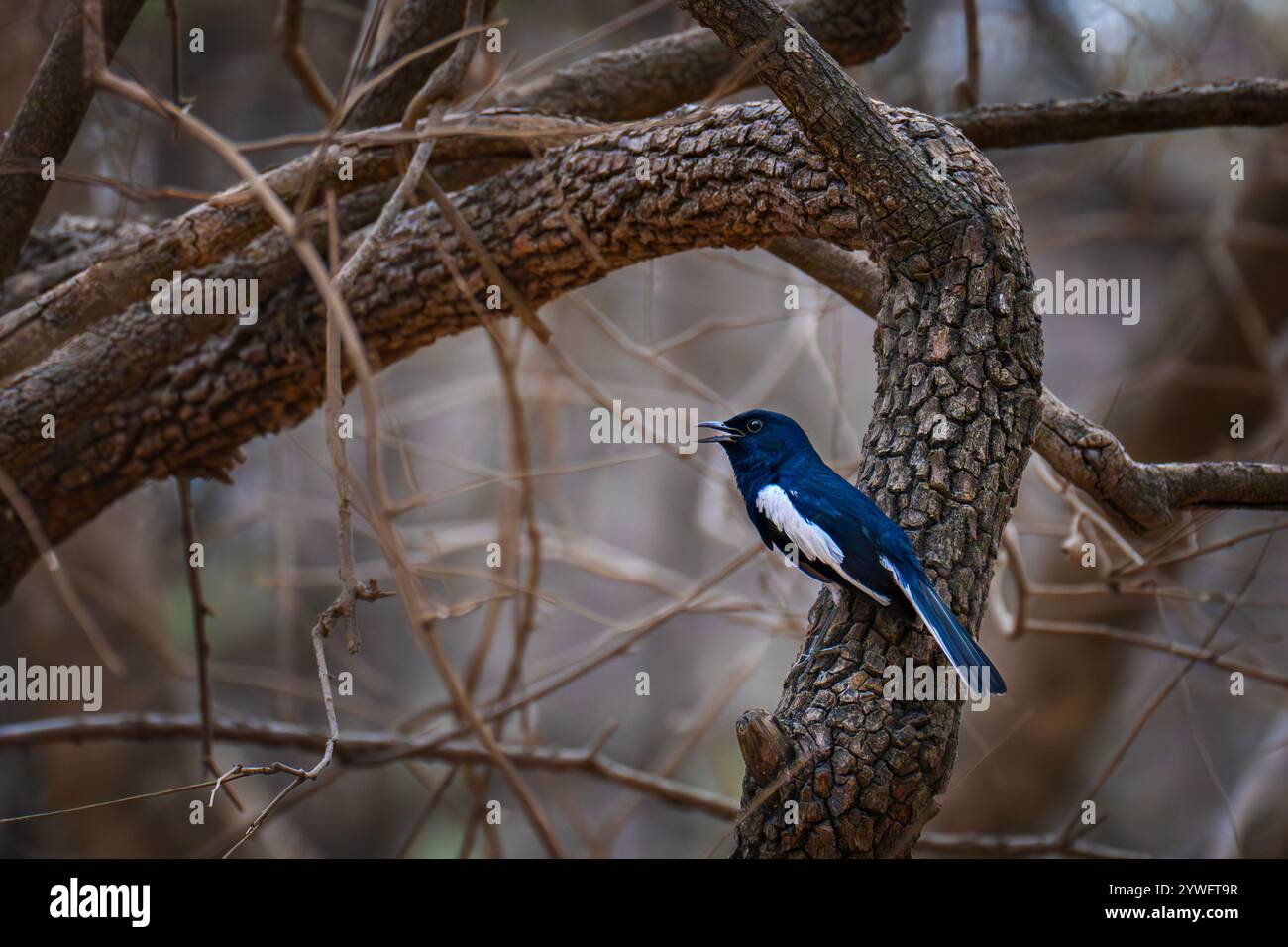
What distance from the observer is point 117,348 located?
3150 mm

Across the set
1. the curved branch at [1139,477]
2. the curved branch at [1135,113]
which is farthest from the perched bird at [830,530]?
the curved branch at [1135,113]

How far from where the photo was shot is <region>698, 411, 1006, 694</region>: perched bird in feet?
6.54

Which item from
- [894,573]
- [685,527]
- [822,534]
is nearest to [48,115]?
[822,534]

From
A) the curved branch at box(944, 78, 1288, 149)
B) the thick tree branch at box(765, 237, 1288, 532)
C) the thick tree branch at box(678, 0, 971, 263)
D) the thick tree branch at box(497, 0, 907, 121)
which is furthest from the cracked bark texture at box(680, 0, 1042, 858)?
the thick tree branch at box(497, 0, 907, 121)

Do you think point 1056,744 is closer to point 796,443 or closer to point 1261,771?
point 1261,771

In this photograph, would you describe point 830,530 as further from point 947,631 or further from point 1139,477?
point 1139,477

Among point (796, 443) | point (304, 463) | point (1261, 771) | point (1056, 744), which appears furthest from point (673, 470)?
point (796, 443)

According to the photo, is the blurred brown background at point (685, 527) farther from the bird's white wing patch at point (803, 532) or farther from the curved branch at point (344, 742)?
the bird's white wing patch at point (803, 532)

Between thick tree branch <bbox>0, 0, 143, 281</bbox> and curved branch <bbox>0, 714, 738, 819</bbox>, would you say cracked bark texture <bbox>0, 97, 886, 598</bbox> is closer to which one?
thick tree branch <bbox>0, 0, 143, 281</bbox>

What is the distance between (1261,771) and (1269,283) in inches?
111

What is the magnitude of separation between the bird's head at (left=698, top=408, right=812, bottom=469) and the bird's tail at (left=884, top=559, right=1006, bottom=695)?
686 millimetres

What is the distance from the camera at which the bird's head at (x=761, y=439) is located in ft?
A: 8.79

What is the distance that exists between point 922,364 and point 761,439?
617 mm

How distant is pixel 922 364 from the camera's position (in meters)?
2.19
